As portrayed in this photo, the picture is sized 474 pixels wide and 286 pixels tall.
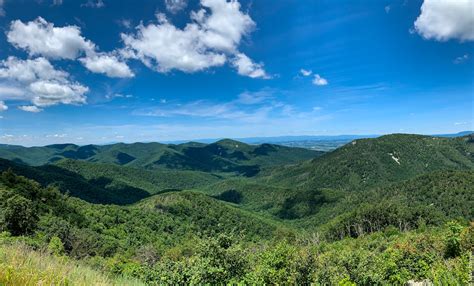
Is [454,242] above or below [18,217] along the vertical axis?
above

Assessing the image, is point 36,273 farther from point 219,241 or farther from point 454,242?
point 454,242

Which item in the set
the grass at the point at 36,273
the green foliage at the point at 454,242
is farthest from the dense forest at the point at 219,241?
the green foliage at the point at 454,242

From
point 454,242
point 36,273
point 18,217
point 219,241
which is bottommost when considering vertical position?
point 18,217

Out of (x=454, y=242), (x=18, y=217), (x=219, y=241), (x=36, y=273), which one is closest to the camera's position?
(x=36, y=273)

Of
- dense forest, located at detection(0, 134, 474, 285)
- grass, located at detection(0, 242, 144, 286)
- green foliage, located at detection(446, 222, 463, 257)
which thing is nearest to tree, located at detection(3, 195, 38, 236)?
dense forest, located at detection(0, 134, 474, 285)

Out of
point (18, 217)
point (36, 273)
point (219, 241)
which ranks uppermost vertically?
point (36, 273)

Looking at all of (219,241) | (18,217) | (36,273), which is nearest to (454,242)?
(219,241)

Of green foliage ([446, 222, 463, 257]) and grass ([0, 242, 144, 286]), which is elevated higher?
grass ([0, 242, 144, 286])

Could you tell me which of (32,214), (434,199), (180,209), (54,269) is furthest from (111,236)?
(434,199)

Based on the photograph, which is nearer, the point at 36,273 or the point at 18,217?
the point at 36,273

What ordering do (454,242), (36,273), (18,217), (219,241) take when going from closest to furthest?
(36,273)
(219,241)
(454,242)
(18,217)

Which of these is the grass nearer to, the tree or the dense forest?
the dense forest

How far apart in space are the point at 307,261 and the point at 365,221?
11455 cm

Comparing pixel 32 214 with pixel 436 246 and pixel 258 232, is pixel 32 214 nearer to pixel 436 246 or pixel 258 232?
pixel 436 246
